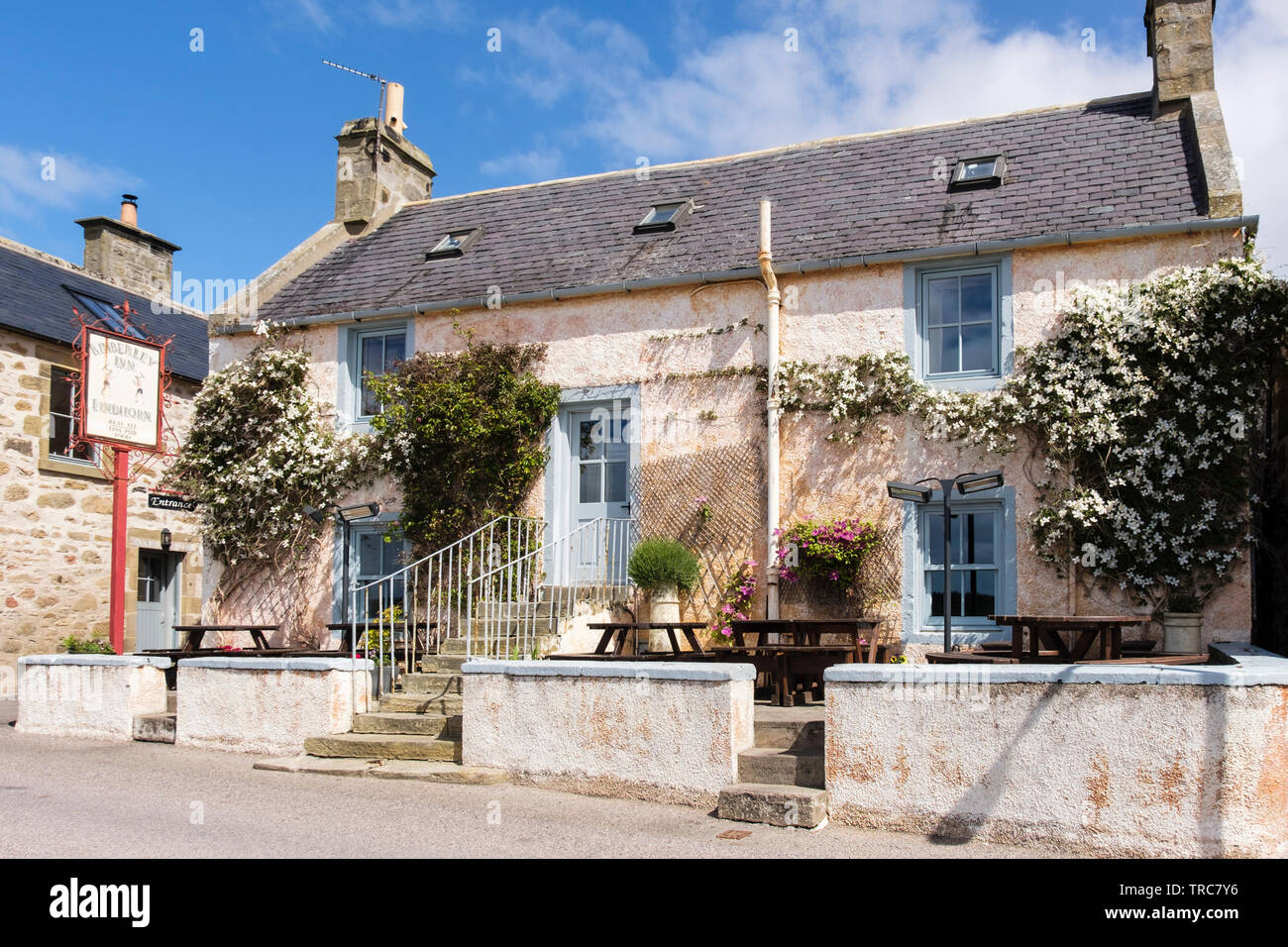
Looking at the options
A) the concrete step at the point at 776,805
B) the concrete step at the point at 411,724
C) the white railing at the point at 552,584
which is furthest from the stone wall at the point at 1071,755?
the white railing at the point at 552,584

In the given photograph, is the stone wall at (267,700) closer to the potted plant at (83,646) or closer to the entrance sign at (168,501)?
the entrance sign at (168,501)

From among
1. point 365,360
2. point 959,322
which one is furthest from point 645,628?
Answer: point 365,360

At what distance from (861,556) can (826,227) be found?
11.8 ft

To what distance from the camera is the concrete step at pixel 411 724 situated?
882cm

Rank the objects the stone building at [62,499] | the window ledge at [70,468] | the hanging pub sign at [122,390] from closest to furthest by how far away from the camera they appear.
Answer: the hanging pub sign at [122,390], the stone building at [62,499], the window ledge at [70,468]

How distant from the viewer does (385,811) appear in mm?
7176

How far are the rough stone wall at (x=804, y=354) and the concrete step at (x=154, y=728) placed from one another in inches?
117

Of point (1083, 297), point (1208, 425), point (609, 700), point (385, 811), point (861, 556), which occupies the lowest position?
point (385, 811)

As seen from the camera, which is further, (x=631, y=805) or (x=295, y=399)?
(x=295, y=399)

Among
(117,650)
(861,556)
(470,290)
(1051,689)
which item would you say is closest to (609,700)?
(1051,689)

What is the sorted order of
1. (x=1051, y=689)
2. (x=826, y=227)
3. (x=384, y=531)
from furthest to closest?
(x=384, y=531), (x=826, y=227), (x=1051, y=689)

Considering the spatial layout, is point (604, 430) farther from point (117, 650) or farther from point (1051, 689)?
point (1051, 689)

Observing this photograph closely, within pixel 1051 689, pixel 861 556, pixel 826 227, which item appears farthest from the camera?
pixel 826 227

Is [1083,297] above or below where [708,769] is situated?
above
